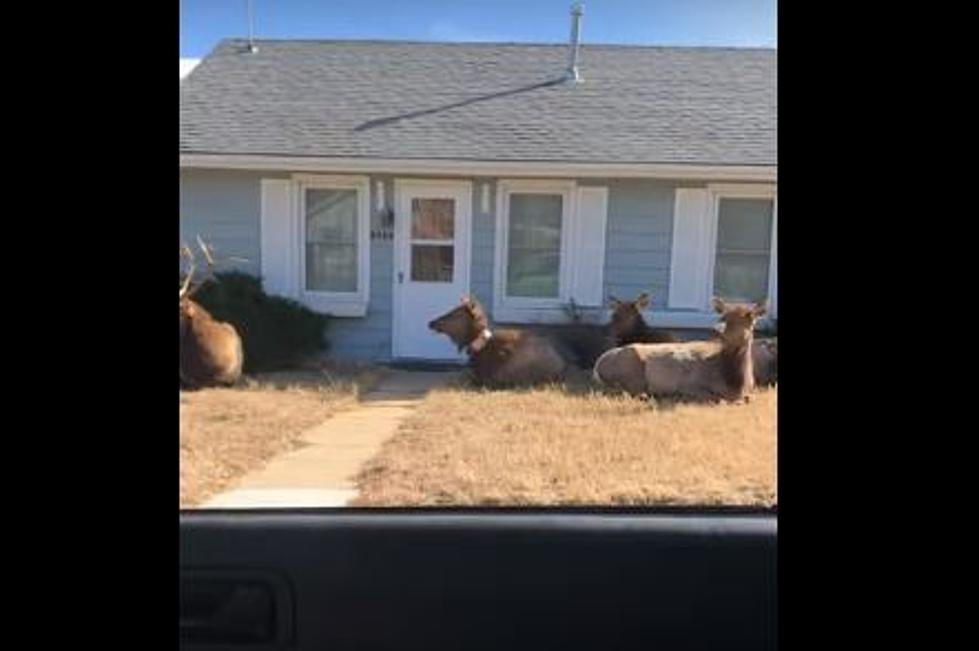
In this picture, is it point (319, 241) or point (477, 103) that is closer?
point (319, 241)

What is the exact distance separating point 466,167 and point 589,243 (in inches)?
51.7

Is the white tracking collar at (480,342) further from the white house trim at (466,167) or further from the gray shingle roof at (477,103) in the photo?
the gray shingle roof at (477,103)

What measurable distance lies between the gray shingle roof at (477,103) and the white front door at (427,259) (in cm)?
41

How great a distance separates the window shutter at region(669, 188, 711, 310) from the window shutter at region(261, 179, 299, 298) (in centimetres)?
348

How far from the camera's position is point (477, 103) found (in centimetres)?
1000

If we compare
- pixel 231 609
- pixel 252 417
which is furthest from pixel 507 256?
pixel 231 609

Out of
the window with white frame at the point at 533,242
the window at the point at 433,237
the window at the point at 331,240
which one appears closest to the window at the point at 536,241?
the window with white frame at the point at 533,242

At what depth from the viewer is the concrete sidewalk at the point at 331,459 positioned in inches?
195

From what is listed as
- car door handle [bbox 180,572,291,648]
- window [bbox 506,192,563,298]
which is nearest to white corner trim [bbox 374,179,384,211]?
window [bbox 506,192,563,298]

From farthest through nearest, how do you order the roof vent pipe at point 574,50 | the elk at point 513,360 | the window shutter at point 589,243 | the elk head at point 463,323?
the roof vent pipe at point 574,50 < the window shutter at point 589,243 < the elk head at point 463,323 < the elk at point 513,360

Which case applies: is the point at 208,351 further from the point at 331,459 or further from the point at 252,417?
the point at 331,459
